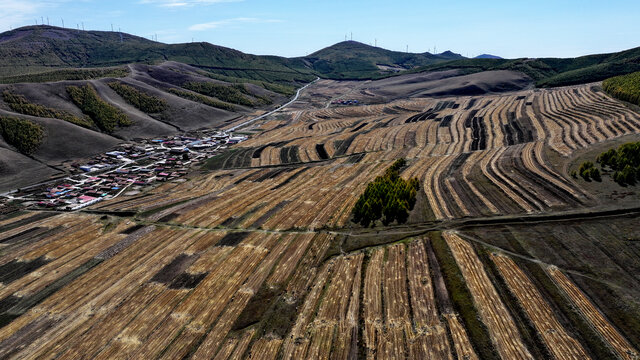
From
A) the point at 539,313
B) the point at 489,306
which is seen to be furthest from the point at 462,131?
the point at 489,306

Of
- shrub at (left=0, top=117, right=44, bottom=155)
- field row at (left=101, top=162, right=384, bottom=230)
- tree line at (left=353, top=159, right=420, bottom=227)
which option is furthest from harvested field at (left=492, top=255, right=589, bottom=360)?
shrub at (left=0, top=117, right=44, bottom=155)

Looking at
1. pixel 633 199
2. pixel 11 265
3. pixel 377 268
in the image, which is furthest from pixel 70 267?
pixel 633 199

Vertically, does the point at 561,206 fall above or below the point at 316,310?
above

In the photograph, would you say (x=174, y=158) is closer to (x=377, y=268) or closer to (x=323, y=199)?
(x=323, y=199)

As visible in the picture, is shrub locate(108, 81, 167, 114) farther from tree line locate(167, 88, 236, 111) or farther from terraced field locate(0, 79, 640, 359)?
terraced field locate(0, 79, 640, 359)

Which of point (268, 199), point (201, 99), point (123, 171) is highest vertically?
point (201, 99)

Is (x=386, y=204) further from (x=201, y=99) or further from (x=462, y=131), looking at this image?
(x=201, y=99)
